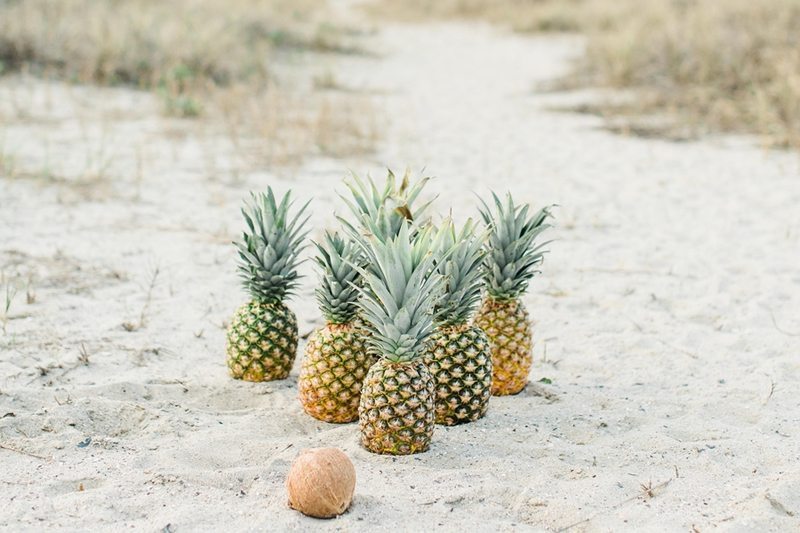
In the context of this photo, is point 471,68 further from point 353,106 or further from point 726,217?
point 726,217

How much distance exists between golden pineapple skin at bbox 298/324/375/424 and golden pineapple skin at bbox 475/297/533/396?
596mm

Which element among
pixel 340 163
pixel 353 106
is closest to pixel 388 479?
pixel 340 163

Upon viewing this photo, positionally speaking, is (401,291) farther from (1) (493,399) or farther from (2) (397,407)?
(1) (493,399)

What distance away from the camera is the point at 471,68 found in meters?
15.4

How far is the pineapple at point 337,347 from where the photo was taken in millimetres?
3764

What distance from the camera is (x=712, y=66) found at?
12.2 m

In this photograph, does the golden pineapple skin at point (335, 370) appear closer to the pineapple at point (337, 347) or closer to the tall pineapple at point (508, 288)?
the pineapple at point (337, 347)

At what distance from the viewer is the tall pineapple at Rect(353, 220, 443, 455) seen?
3336 mm

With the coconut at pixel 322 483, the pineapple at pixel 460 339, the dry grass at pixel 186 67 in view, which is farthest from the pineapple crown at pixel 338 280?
the dry grass at pixel 186 67

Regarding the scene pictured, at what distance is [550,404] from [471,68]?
1185cm

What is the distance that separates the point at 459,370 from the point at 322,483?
0.88 metres

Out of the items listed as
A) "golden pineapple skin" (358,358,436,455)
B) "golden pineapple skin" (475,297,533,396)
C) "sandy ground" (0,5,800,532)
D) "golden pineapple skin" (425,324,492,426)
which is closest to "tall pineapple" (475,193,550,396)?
"golden pineapple skin" (475,297,533,396)

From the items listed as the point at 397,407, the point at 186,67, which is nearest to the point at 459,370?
the point at 397,407

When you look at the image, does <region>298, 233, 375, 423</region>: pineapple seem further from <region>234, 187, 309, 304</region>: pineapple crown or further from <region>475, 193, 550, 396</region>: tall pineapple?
<region>475, 193, 550, 396</region>: tall pineapple
